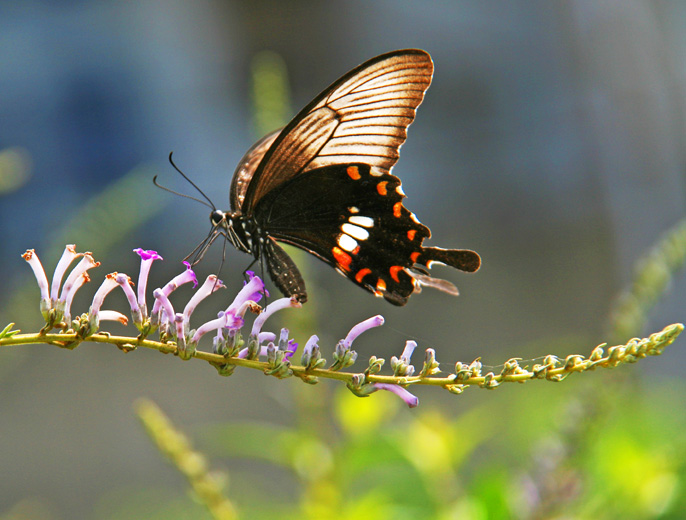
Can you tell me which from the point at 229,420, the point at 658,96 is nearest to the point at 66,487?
the point at 229,420

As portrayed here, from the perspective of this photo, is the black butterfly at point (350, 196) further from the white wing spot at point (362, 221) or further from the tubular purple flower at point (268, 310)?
the tubular purple flower at point (268, 310)

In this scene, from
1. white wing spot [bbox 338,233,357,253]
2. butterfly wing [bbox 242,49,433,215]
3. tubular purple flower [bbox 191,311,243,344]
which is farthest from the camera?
white wing spot [bbox 338,233,357,253]

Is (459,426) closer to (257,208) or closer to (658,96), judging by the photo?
(257,208)

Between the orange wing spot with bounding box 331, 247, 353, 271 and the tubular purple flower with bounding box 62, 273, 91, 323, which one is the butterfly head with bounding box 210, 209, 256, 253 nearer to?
the orange wing spot with bounding box 331, 247, 353, 271

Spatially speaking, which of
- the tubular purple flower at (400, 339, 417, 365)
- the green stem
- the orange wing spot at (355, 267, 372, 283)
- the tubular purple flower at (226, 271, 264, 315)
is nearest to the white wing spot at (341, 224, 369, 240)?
the orange wing spot at (355, 267, 372, 283)

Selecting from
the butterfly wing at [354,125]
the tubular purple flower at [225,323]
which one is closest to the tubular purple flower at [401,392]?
the tubular purple flower at [225,323]

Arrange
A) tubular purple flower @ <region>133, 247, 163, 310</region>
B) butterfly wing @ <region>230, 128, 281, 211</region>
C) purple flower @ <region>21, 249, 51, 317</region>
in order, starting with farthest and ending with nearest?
1. butterfly wing @ <region>230, 128, 281, 211</region>
2. tubular purple flower @ <region>133, 247, 163, 310</region>
3. purple flower @ <region>21, 249, 51, 317</region>
